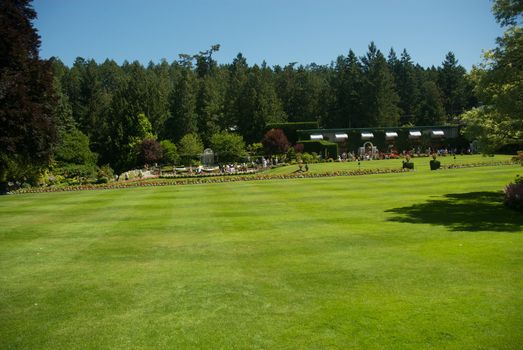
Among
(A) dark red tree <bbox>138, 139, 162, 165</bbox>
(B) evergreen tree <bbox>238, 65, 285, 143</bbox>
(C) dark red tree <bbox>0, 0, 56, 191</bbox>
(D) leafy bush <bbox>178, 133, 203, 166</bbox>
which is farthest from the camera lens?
(B) evergreen tree <bbox>238, 65, 285, 143</bbox>

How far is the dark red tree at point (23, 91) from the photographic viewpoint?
30.3 meters

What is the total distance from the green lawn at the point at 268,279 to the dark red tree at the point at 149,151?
44.3 m

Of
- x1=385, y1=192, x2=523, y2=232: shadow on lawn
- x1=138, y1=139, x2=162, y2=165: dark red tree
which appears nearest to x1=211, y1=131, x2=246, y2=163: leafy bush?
x1=138, y1=139, x2=162, y2=165: dark red tree

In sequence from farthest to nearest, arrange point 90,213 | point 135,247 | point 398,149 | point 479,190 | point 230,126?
point 230,126, point 398,149, point 479,190, point 90,213, point 135,247

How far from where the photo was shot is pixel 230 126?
278 feet

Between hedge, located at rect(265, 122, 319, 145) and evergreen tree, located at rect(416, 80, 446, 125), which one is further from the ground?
evergreen tree, located at rect(416, 80, 446, 125)

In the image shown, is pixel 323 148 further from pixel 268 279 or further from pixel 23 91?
pixel 268 279

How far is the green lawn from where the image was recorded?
672 centimetres

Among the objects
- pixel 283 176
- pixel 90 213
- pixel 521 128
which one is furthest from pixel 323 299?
pixel 283 176

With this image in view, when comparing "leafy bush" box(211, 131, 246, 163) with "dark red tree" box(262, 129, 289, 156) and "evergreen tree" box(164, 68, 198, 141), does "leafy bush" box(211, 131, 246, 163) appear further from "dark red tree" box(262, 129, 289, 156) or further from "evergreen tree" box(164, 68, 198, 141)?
"evergreen tree" box(164, 68, 198, 141)

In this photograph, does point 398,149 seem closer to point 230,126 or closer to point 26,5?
point 230,126

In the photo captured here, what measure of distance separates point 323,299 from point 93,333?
3922 millimetres

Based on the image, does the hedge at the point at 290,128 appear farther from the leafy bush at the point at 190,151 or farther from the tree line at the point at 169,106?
the leafy bush at the point at 190,151

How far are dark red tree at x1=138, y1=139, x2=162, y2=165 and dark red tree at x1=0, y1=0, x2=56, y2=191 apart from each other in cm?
2575
